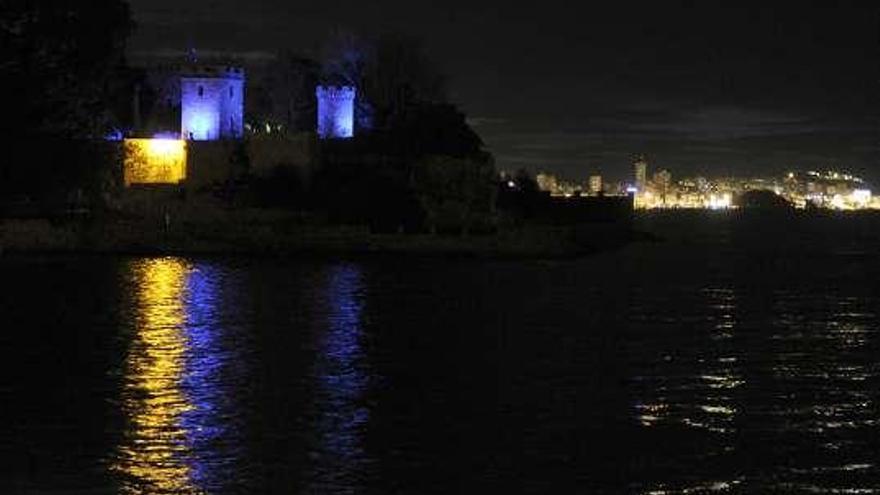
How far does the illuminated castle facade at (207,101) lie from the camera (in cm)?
6806

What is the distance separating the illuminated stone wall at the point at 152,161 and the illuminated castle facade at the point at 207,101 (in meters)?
1.20

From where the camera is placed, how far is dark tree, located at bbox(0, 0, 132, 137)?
5872cm

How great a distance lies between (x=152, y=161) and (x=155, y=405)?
50880 mm

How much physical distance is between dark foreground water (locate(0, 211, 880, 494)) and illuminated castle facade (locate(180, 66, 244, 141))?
87.6ft

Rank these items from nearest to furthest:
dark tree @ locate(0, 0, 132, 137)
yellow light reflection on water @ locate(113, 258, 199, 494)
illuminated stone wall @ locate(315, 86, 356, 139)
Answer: yellow light reflection on water @ locate(113, 258, 199, 494)
dark tree @ locate(0, 0, 132, 137)
illuminated stone wall @ locate(315, 86, 356, 139)

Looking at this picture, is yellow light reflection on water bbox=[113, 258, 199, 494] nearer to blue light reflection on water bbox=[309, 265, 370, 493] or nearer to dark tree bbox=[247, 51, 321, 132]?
blue light reflection on water bbox=[309, 265, 370, 493]

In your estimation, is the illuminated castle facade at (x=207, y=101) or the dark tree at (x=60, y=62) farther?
the illuminated castle facade at (x=207, y=101)

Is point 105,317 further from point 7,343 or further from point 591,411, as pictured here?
point 591,411

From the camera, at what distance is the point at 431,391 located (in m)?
20.6

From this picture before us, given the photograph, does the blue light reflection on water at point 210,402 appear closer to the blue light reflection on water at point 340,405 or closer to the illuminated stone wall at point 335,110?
the blue light reflection on water at point 340,405

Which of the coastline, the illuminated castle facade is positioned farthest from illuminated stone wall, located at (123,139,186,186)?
the coastline

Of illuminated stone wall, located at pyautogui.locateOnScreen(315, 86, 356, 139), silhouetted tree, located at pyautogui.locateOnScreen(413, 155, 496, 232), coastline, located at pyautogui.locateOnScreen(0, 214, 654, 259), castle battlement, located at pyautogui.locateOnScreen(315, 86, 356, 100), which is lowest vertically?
coastline, located at pyautogui.locateOnScreen(0, 214, 654, 259)

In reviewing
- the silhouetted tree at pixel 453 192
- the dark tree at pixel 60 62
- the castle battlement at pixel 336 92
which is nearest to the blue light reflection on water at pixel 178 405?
the dark tree at pixel 60 62

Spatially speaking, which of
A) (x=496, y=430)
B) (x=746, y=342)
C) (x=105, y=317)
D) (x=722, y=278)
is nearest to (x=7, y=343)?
(x=105, y=317)
